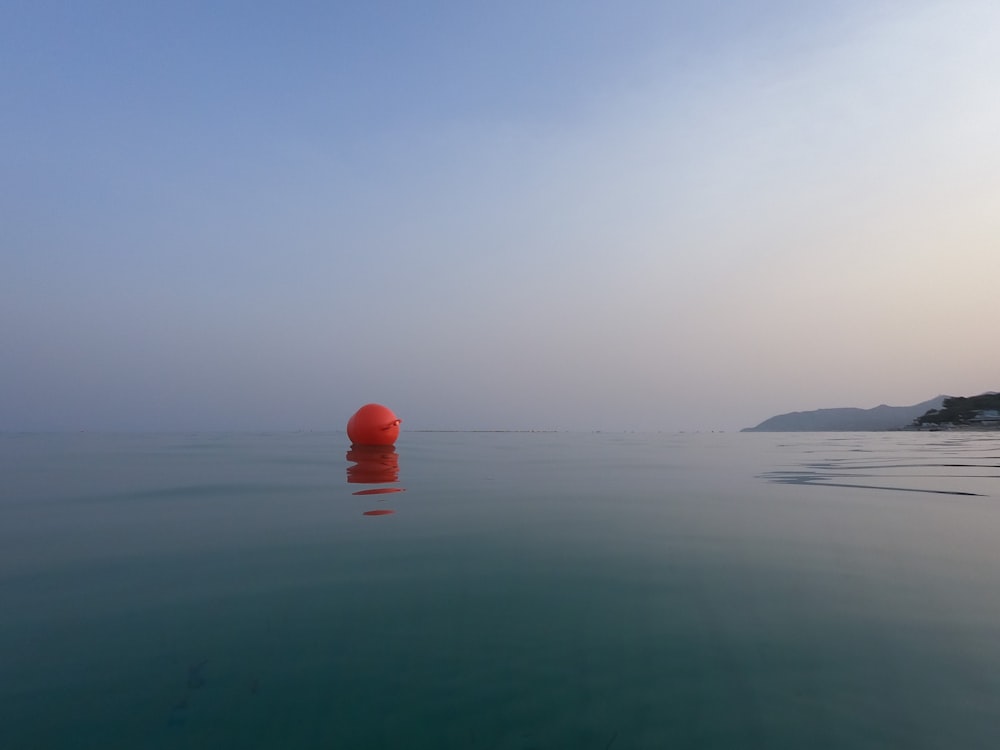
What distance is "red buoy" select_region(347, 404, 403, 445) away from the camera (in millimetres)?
17438

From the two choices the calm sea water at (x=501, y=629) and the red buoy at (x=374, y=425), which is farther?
the red buoy at (x=374, y=425)

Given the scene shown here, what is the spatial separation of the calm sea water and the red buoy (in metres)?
10.9

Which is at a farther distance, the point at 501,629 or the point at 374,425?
the point at 374,425

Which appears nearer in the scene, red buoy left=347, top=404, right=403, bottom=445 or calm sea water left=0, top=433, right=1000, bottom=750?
calm sea water left=0, top=433, right=1000, bottom=750

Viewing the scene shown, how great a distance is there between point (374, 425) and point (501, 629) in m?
15.1

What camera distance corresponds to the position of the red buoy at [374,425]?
17.4 meters

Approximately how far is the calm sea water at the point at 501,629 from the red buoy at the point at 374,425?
10859mm

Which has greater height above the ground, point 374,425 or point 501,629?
point 374,425

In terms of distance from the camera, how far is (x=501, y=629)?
9.71ft

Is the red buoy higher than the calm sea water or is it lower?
higher

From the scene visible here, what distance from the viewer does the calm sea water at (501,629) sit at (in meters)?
2.11

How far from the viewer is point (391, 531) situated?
5.38 m

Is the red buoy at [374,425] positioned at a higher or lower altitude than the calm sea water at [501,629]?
higher

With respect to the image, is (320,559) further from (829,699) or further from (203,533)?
(829,699)
